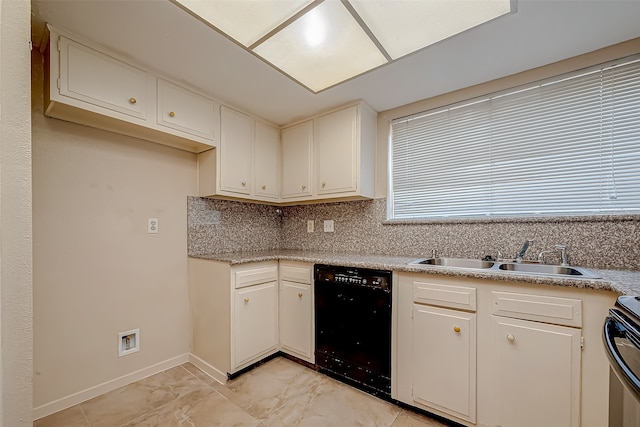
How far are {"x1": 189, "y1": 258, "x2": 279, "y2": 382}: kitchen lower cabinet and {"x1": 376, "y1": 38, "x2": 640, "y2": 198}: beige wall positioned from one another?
4.40 feet

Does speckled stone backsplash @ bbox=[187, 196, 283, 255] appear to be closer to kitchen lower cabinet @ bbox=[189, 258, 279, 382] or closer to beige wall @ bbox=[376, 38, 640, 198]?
kitchen lower cabinet @ bbox=[189, 258, 279, 382]

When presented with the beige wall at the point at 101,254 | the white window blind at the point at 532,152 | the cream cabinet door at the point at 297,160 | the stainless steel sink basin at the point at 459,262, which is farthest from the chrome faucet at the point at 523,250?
the beige wall at the point at 101,254

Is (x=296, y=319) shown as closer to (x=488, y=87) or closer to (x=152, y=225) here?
(x=152, y=225)

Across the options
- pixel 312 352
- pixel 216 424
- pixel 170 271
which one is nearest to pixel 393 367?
pixel 312 352

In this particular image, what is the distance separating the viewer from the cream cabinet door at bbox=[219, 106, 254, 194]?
2299mm

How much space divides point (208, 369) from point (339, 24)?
2.56 meters

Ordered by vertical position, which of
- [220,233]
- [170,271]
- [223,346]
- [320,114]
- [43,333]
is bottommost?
[223,346]

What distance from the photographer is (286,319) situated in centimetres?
232

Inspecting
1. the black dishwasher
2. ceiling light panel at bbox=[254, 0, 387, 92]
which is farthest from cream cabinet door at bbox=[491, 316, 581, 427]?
ceiling light panel at bbox=[254, 0, 387, 92]

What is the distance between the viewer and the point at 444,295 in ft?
5.14

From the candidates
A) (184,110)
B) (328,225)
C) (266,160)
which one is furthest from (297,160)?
(184,110)

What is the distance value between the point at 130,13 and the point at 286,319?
2.28 m

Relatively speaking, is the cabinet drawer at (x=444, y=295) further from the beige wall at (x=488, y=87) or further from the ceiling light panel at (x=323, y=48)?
the ceiling light panel at (x=323, y=48)

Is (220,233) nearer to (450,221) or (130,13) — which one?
(130,13)
